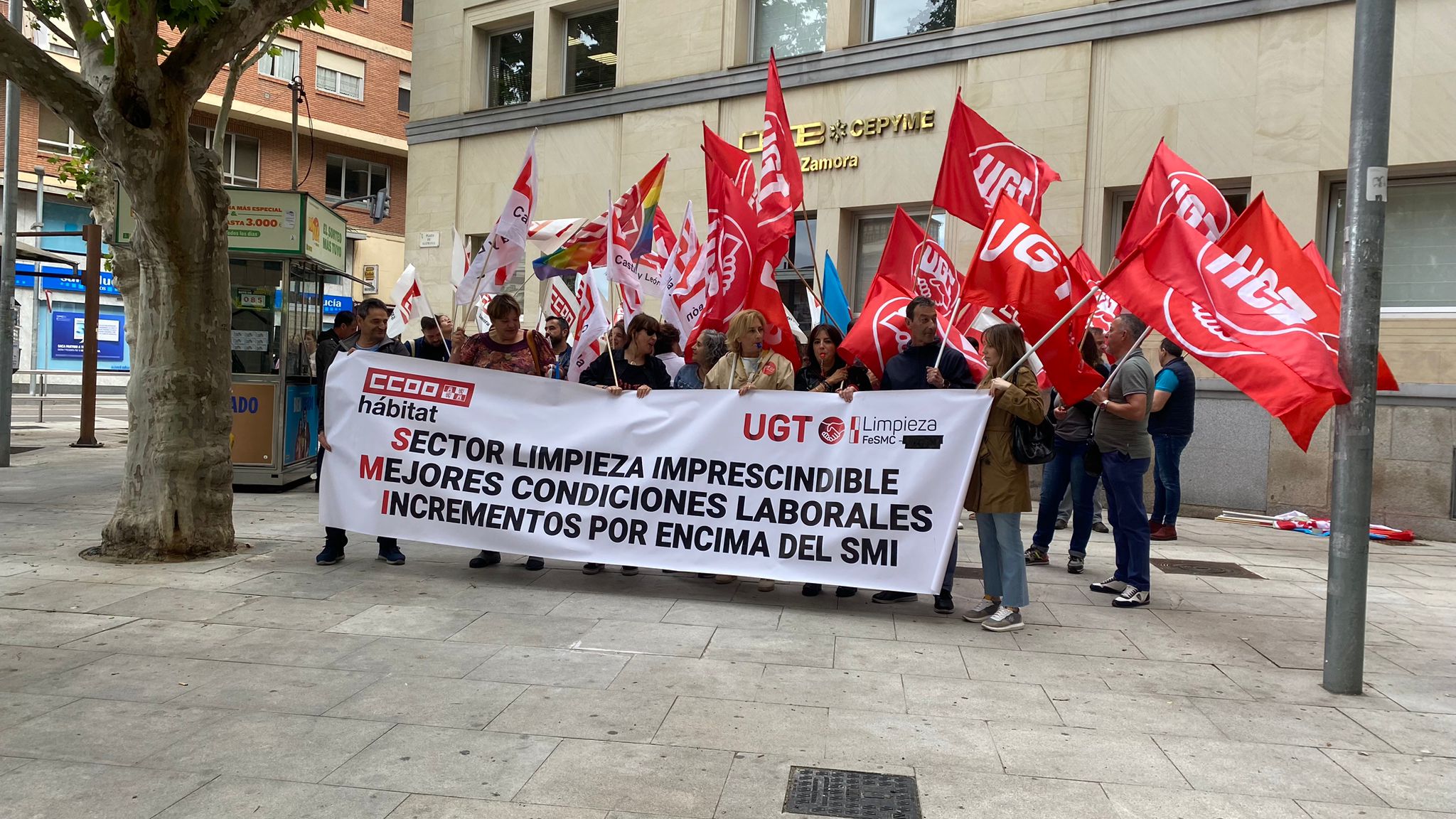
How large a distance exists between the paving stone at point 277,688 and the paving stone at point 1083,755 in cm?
287

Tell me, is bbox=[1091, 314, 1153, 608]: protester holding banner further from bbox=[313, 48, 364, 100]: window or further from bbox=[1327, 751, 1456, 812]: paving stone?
bbox=[313, 48, 364, 100]: window

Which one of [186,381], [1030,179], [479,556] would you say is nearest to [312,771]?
[479,556]

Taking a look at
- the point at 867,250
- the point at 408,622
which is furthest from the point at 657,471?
the point at 867,250

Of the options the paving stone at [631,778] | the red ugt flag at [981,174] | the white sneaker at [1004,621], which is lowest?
the paving stone at [631,778]

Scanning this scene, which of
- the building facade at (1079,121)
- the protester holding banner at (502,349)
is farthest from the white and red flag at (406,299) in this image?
the protester holding banner at (502,349)

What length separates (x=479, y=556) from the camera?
7676 millimetres

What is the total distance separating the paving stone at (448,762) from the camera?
11.9 feet

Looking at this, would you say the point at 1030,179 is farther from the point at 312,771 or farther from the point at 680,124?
the point at 680,124

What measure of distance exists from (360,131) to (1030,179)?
33318 millimetres

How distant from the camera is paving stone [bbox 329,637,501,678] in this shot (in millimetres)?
4980

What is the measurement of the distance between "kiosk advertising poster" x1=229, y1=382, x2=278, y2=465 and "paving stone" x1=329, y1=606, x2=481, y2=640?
5807 mm

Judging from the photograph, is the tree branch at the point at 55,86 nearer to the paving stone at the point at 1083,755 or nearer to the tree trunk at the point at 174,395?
the tree trunk at the point at 174,395

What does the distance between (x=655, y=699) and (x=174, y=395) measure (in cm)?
464

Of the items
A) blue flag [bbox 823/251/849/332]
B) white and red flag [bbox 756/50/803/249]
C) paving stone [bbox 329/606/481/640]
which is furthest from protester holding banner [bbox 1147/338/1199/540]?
paving stone [bbox 329/606/481/640]
